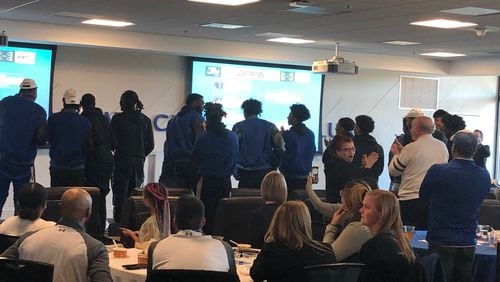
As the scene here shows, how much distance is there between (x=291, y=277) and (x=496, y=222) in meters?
3.67

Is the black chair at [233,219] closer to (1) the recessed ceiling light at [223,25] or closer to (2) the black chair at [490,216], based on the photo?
(2) the black chair at [490,216]

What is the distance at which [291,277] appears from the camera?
4.16m

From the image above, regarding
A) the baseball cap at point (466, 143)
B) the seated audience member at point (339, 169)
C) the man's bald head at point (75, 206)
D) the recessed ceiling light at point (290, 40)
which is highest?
the recessed ceiling light at point (290, 40)

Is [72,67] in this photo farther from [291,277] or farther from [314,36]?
[291,277]

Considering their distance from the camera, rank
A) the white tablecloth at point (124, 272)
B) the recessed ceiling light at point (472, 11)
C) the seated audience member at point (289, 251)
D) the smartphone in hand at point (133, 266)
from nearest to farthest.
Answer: the seated audience member at point (289, 251), the white tablecloth at point (124, 272), the smartphone in hand at point (133, 266), the recessed ceiling light at point (472, 11)

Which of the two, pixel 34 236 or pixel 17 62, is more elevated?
pixel 17 62

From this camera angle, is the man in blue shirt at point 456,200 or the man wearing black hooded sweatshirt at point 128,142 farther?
the man wearing black hooded sweatshirt at point 128,142

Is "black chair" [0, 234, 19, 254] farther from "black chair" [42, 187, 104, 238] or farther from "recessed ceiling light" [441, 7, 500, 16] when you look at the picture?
"recessed ceiling light" [441, 7, 500, 16]

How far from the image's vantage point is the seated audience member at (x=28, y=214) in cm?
470

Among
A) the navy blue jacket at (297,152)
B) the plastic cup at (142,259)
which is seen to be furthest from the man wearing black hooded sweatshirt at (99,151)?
the plastic cup at (142,259)

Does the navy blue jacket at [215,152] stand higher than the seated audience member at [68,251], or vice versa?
the navy blue jacket at [215,152]

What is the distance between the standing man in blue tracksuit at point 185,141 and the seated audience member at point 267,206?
2567 mm

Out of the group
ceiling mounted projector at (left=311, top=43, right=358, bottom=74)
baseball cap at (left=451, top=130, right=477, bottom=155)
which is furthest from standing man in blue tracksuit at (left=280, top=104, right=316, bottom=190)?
baseball cap at (left=451, top=130, right=477, bottom=155)

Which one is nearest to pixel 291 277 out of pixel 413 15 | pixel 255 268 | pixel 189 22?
pixel 255 268
